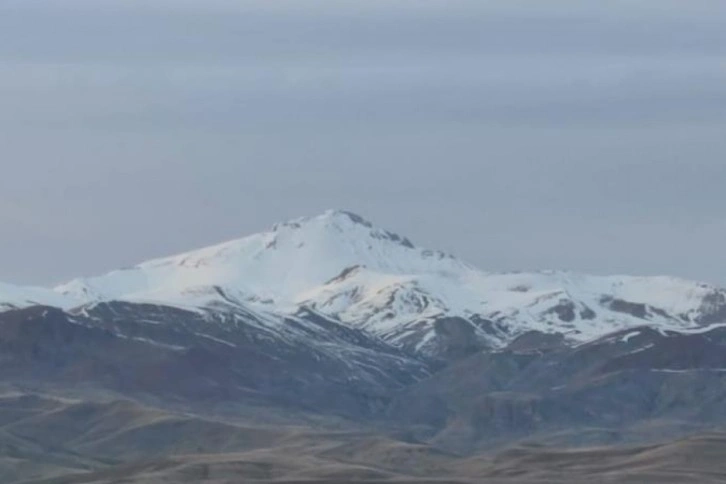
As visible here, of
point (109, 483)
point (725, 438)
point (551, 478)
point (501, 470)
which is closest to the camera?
point (109, 483)

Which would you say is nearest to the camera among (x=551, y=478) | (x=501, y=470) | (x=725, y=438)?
(x=551, y=478)

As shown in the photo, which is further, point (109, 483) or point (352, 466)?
point (352, 466)

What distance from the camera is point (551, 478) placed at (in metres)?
166

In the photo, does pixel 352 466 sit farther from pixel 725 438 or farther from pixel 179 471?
pixel 725 438

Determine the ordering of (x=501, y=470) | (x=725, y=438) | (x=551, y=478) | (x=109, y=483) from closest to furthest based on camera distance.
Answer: (x=109, y=483), (x=551, y=478), (x=501, y=470), (x=725, y=438)

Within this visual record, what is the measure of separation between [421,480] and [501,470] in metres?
24.9

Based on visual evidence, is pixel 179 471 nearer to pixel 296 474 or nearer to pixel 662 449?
pixel 296 474

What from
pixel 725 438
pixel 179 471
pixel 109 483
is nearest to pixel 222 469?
pixel 179 471

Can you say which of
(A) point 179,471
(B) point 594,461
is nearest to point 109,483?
(A) point 179,471

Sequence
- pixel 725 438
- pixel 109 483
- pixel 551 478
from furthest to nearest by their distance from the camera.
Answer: pixel 725 438 → pixel 551 478 → pixel 109 483

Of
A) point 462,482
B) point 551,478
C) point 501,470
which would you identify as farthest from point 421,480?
point 501,470

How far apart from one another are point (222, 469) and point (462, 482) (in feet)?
67.8

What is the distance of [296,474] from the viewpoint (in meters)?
168

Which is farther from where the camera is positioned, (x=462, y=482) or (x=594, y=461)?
(x=594, y=461)
